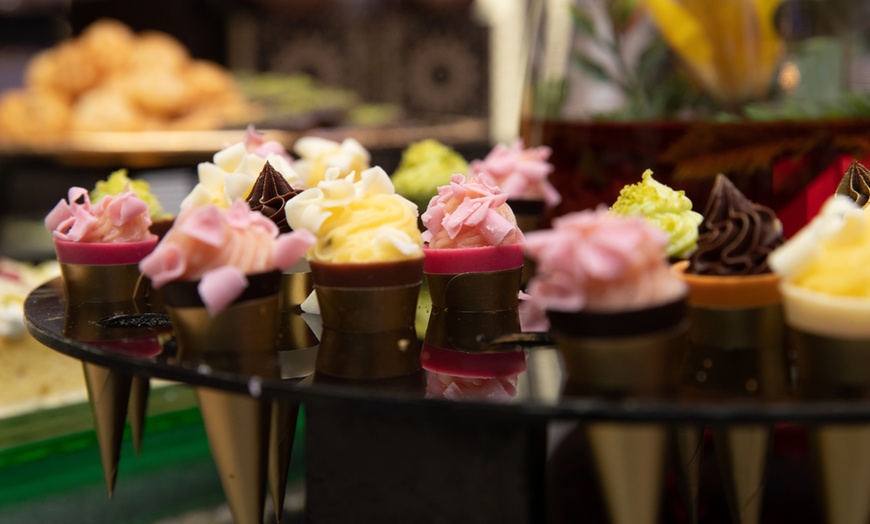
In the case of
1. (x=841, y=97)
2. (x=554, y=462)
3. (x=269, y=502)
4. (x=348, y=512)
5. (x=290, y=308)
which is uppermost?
(x=841, y=97)

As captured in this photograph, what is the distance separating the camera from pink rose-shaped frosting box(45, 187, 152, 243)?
3.37 feet

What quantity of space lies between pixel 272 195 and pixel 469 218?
0.26 m

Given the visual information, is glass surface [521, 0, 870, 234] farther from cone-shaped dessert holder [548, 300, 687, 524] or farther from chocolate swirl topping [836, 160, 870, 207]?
cone-shaped dessert holder [548, 300, 687, 524]

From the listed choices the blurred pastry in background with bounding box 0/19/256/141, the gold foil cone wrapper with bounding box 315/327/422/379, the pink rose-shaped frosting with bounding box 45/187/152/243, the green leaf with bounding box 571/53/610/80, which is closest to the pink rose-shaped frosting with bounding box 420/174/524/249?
the gold foil cone wrapper with bounding box 315/327/422/379

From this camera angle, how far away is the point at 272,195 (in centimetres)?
106

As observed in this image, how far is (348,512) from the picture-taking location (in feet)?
3.19

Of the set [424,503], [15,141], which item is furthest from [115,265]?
[15,141]

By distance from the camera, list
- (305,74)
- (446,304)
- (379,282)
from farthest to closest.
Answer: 1. (305,74)
2. (446,304)
3. (379,282)

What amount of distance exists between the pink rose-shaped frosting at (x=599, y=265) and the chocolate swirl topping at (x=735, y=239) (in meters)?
0.14

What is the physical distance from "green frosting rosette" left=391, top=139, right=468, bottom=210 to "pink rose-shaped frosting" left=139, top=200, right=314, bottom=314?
613 millimetres

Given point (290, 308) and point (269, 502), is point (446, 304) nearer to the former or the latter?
point (290, 308)

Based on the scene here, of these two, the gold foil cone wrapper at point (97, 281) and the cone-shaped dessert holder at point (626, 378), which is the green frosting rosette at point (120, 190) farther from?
the cone-shaped dessert holder at point (626, 378)

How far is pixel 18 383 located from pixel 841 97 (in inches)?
64.2

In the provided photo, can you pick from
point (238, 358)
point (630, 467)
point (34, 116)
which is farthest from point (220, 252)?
point (34, 116)
